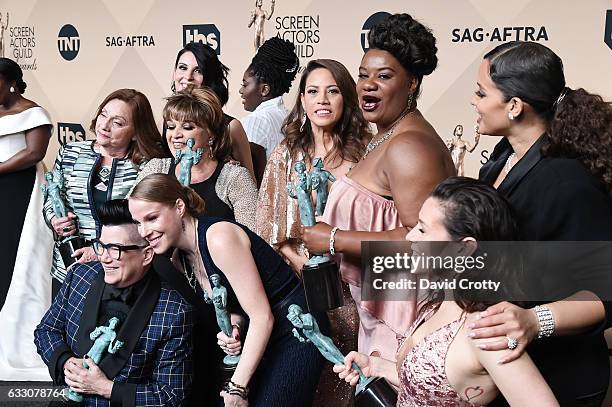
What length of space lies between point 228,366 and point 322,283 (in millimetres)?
447

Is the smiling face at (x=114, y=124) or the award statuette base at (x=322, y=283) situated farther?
the smiling face at (x=114, y=124)

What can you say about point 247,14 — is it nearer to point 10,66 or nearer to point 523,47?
point 10,66

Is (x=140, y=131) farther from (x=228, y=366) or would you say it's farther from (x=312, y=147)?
(x=228, y=366)

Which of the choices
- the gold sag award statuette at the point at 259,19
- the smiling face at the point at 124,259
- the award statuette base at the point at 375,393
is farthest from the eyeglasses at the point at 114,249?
the gold sag award statuette at the point at 259,19

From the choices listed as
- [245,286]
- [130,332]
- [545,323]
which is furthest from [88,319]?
[545,323]

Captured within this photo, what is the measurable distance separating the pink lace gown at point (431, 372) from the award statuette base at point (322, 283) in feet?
1.65

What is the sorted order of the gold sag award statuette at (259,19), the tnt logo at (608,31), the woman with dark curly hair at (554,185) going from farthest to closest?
the gold sag award statuette at (259,19) < the tnt logo at (608,31) < the woman with dark curly hair at (554,185)

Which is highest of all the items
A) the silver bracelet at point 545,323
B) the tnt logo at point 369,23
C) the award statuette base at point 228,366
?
the tnt logo at point 369,23

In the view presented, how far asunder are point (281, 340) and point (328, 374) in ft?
1.04

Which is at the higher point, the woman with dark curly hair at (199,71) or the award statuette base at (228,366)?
the woman with dark curly hair at (199,71)

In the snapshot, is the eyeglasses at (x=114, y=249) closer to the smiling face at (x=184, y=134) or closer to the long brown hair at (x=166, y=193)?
the long brown hair at (x=166, y=193)

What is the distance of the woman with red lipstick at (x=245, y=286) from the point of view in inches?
90.0

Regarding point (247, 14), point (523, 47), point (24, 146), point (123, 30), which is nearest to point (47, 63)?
point (123, 30)

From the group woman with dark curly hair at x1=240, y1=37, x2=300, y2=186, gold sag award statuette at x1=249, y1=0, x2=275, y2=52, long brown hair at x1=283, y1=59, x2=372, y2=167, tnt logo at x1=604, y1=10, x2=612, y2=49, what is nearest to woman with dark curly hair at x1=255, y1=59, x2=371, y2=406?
long brown hair at x1=283, y1=59, x2=372, y2=167
